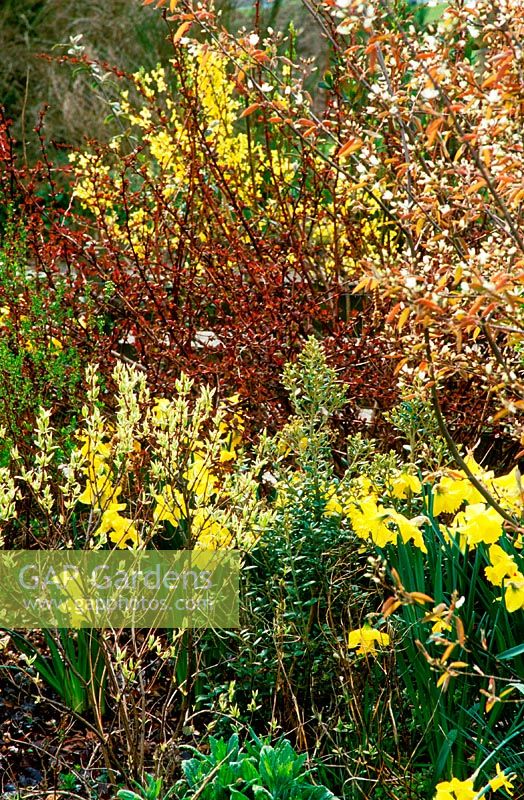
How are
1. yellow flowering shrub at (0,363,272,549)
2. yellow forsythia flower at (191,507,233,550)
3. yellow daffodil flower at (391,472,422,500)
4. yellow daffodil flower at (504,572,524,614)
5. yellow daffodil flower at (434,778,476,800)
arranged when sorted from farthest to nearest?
yellow daffodil flower at (391,472,422,500)
yellow forsythia flower at (191,507,233,550)
yellow flowering shrub at (0,363,272,549)
yellow daffodil flower at (504,572,524,614)
yellow daffodil flower at (434,778,476,800)

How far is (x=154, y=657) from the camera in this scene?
303 cm

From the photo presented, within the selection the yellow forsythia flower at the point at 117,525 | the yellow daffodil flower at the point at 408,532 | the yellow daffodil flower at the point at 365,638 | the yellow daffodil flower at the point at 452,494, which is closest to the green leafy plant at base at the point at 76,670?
the yellow forsythia flower at the point at 117,525

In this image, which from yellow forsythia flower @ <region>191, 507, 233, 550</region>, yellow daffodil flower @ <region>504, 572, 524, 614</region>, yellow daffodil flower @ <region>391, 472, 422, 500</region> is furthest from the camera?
yellow daffodil flower @ <region>391, 472, 422, 500</region>

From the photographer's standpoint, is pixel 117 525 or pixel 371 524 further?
pixel 117 525

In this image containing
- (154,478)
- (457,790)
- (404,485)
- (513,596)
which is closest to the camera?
(457,790)

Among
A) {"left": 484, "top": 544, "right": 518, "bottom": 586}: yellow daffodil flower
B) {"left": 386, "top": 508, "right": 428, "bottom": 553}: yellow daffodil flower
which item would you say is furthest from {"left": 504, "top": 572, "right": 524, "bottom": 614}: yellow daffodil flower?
{"left": 386, "top": 508, "right": 428, "bottom": 553}: yellow daffodil flower

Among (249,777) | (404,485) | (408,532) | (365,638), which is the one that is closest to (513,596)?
(408,532)

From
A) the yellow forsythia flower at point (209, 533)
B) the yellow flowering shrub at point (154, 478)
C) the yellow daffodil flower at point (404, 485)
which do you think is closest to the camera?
the yellow flowering shrub at point (154, 478)

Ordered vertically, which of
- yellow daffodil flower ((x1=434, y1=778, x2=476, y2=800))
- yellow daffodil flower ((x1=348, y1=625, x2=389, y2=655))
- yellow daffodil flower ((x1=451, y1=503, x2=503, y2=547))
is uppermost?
yellow daffodil flower ((x1=451, y1=503, x2=503, y2=547))

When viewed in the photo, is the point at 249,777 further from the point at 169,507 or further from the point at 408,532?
the point at 169,507

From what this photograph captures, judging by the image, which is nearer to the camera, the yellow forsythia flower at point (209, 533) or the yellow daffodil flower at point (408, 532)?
the yellow daffodil flower at point (408, 532)

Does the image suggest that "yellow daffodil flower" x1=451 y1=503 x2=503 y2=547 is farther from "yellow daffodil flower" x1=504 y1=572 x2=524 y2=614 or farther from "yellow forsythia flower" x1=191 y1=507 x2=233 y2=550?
"yellow forsythia flower" x1=191 y1=507 x2=233 y2=550

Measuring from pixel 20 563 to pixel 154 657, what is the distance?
513 millimetres

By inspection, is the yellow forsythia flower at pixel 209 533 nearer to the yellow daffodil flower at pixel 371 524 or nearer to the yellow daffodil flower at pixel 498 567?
the yellow daffodil flower at pixel 371 524
